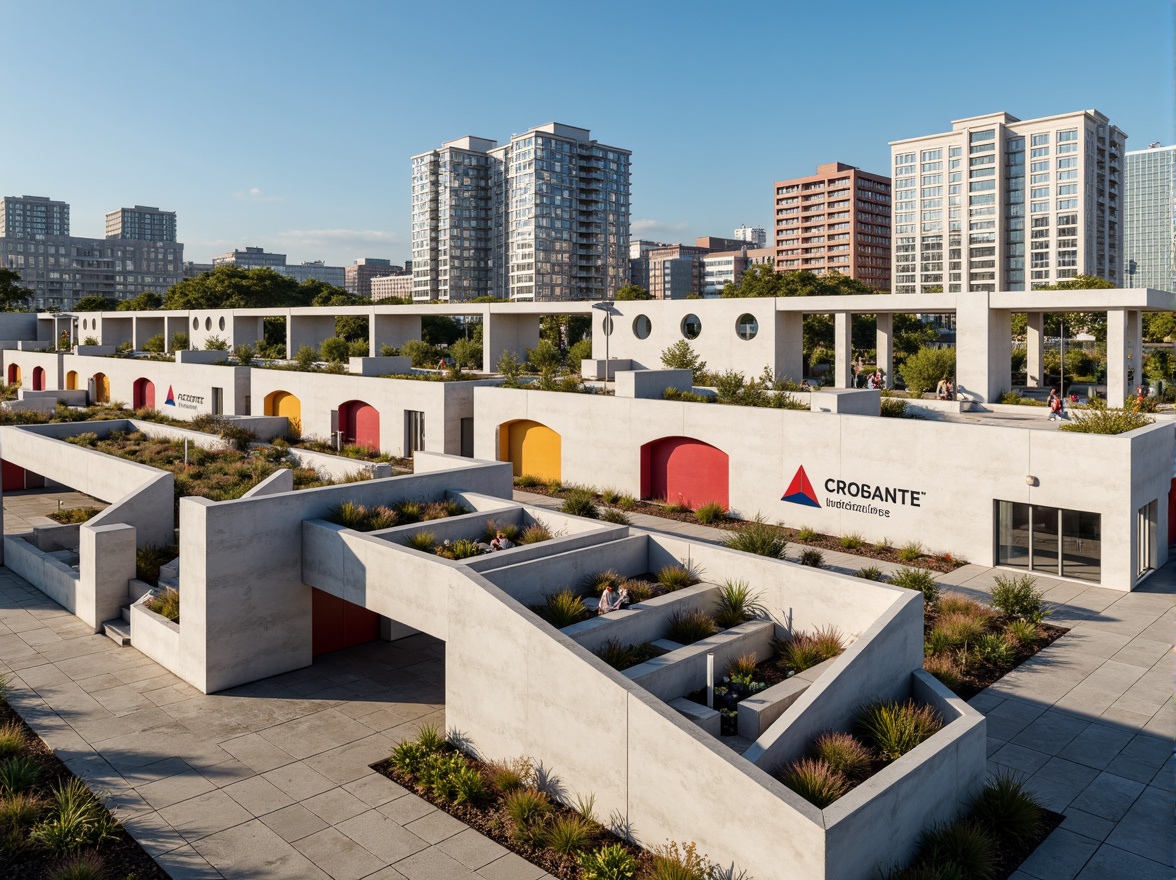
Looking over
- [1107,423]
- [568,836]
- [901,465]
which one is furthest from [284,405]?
[568,836]

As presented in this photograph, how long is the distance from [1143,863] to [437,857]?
7.23 m

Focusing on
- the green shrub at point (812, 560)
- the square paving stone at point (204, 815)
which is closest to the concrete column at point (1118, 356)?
the green shrub at point (812, 560)

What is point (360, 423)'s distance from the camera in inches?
1401

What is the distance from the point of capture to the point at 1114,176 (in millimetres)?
121125

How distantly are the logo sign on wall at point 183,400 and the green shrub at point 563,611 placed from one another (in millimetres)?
35997

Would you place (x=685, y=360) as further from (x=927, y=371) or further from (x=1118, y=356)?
Answer: (x=1118, y=356)

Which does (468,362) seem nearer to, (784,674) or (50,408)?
(50,408)

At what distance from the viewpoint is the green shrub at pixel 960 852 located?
836 centimetres

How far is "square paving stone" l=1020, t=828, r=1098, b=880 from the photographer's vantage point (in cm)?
859

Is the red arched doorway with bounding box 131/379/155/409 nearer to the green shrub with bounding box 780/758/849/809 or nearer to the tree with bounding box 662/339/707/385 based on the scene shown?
the tree with bounding box 662/339/707/385

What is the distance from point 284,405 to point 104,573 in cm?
2353

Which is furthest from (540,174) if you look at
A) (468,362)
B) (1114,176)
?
(468,362)

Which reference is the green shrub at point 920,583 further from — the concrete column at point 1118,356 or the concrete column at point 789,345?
the concrete column at point 789,345

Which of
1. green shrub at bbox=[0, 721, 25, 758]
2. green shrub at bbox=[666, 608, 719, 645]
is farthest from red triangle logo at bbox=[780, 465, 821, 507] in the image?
green shrub at bbox=[0, 721, 25, 758]
